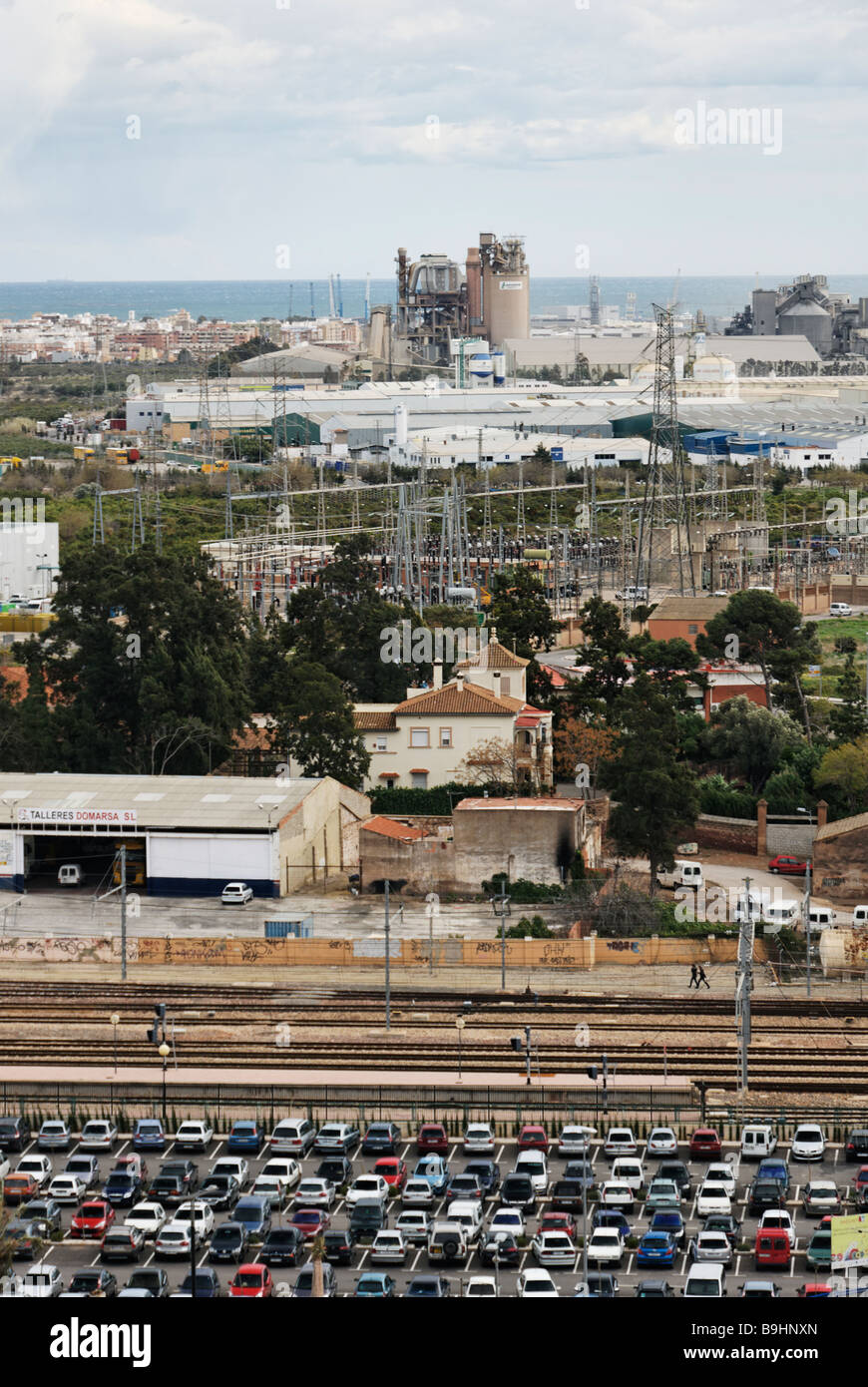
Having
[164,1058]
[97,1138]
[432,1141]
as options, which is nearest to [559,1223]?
[432,1141]

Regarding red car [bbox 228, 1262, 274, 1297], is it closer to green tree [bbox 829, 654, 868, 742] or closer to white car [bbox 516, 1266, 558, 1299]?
white car [bbox 516, 1266, 558, 1299]

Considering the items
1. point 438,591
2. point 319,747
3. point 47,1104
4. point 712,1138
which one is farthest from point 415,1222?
point 438,591

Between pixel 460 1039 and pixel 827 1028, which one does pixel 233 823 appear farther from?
pixel 827 1028

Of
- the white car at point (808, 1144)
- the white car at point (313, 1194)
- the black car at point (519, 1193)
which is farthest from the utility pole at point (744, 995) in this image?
the white car at point (313, 1194)

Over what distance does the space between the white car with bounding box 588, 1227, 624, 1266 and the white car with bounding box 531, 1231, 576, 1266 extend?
138 mm

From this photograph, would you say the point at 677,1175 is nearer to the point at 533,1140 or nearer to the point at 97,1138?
the point at 533,1140

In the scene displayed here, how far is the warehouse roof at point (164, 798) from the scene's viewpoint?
27.4 m

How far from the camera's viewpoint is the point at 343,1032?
75.2ft

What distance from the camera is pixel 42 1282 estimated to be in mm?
14953

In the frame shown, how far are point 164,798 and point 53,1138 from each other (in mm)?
9470

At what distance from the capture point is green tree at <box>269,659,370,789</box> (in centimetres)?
2997

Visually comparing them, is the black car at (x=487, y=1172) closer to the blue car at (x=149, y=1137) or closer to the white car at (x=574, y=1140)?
the white car at (x=574, y=1140)
